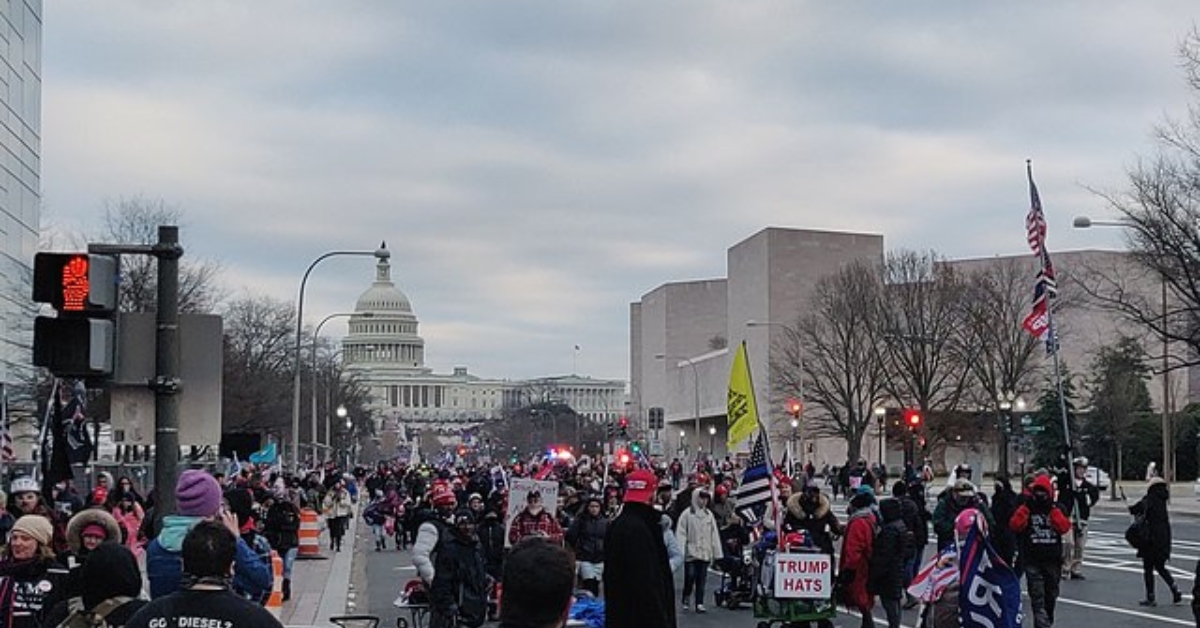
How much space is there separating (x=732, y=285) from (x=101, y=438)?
65.9 meters

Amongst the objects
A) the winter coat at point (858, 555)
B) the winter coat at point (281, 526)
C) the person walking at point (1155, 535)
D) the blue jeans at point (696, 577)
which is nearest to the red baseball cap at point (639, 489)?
the winter coat at point (858, 555)

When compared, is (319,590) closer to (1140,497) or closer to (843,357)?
(1140,497)

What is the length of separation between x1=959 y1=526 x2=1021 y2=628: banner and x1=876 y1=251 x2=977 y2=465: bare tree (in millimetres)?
58131

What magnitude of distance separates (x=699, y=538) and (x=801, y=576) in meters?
5.02

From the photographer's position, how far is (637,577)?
8484 mm

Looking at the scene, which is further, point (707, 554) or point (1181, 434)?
point (1181, 434)

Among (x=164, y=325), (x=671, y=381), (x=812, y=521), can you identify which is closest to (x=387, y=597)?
(x=812, y=521)

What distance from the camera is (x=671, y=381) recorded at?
135m

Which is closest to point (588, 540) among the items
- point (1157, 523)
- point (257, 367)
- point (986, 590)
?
point (1157, 523)

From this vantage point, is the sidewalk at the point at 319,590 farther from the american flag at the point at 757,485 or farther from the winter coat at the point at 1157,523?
the winter coat at the point at 1157,523

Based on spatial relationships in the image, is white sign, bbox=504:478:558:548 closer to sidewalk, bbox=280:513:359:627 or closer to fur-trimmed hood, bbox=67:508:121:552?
sidewalk, bbox=280:513:359:627

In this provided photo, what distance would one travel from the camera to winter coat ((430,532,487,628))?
14.9 metres

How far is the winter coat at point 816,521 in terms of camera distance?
18641 mm

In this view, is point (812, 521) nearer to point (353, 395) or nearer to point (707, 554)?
point (707, 554)
